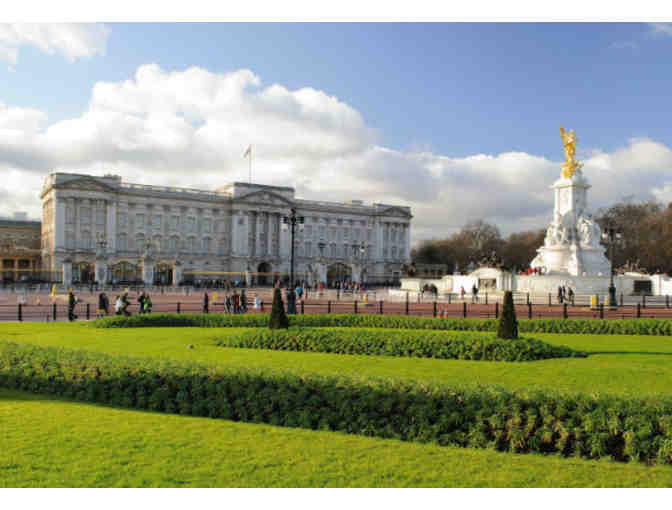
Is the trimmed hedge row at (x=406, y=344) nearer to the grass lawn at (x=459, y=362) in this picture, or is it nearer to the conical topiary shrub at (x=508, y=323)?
the conical topiary shrub at (x=508, y=323)

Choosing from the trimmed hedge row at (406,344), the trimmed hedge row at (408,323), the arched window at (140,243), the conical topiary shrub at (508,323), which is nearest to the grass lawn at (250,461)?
the trimmed hedge row at (406,344)

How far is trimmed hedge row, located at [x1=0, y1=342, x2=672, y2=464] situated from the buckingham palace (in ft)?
237

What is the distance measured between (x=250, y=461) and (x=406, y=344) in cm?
852

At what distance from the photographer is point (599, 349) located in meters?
15.5

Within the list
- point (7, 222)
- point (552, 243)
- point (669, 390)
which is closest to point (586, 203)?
point (552, 243)

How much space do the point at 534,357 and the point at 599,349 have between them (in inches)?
113

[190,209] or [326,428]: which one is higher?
[190,209]

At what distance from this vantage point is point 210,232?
103 meters

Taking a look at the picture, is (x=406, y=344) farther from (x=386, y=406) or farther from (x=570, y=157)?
(x=570, y=157)

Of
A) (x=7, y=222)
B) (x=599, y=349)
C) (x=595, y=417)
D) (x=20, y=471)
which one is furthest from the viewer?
(x=7, y=222)

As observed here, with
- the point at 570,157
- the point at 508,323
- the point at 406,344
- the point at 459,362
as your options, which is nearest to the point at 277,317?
the point at 406,344

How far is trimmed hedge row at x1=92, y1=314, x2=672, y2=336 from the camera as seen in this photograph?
20047 millimetres

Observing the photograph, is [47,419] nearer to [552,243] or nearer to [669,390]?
[669,390]

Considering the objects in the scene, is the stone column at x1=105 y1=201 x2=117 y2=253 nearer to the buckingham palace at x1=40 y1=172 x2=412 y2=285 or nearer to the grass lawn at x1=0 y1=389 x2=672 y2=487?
the buckingham palace at x1=40 y1=172 x2=412 y2=285
